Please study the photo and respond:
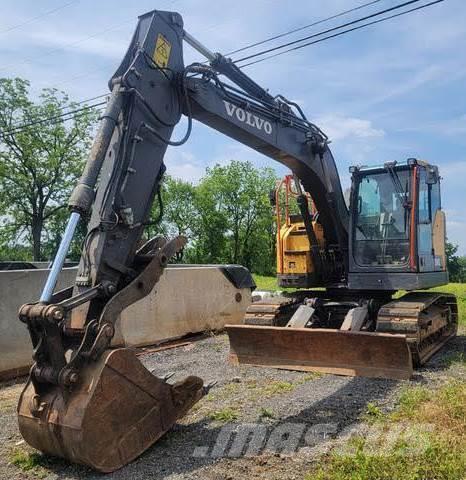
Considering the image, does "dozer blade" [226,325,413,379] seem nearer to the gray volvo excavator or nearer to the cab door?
the gray volvo excavator

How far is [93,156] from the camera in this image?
4336 millimetres

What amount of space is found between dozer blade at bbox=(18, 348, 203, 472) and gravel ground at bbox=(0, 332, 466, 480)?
0.14 metres

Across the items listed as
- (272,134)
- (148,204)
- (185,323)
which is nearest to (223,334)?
(185,323)

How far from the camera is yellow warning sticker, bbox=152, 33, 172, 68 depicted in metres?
4.85

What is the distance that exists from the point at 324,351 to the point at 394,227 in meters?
2.00

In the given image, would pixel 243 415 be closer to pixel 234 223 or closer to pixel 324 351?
pixel 324 351

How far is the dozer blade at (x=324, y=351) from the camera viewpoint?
597cm

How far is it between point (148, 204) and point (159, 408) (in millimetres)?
1721

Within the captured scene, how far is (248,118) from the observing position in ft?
19.7

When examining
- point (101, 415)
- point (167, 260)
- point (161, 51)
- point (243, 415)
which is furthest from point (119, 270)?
point (161, 51)

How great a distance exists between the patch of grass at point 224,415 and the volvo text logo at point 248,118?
116 inches

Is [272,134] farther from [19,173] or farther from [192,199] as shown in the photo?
[192,199]

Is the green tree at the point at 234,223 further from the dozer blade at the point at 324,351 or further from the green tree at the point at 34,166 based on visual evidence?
the dozer blade at the point at 324,351

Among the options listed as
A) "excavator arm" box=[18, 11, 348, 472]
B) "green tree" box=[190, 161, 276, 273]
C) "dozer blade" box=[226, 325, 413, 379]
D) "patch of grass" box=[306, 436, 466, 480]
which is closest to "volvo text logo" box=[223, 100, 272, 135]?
"excavator arm" box=[18, 11, 348, 472]
